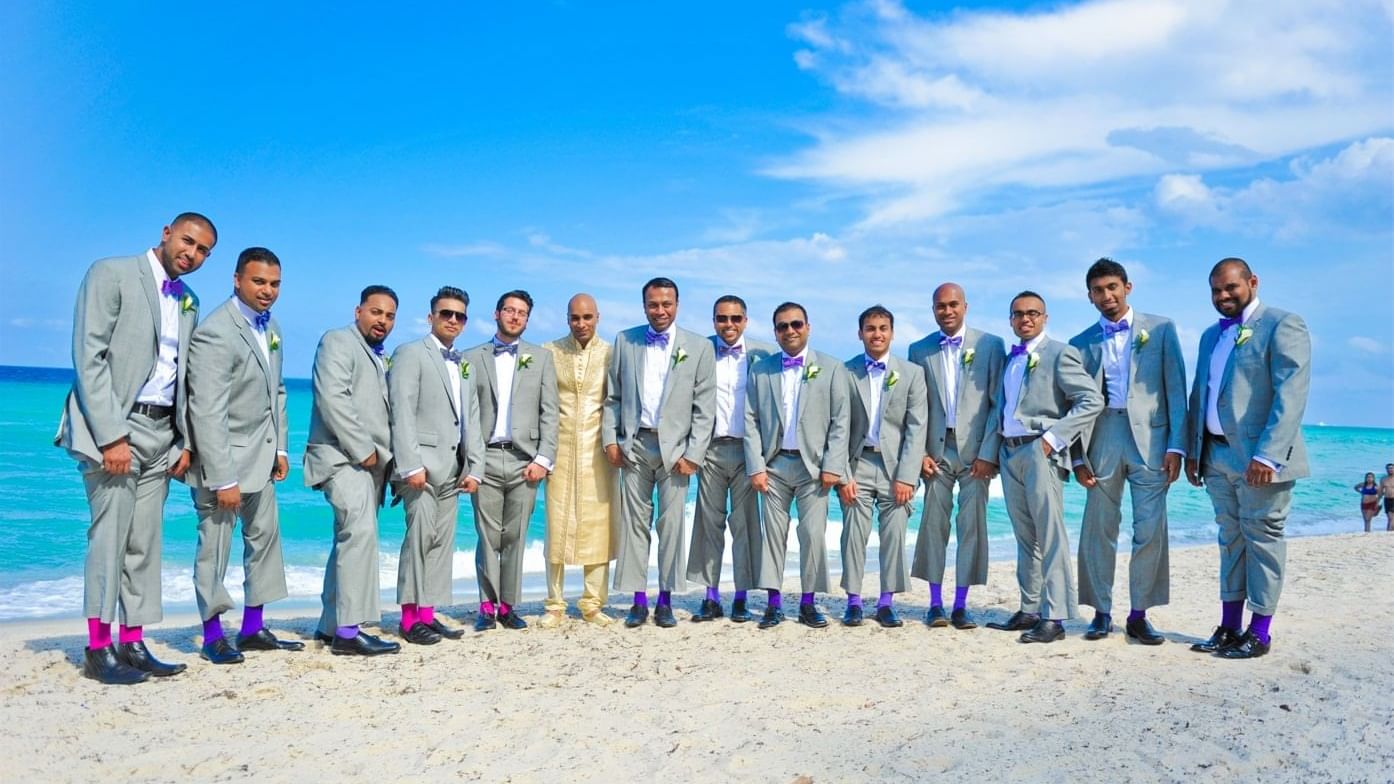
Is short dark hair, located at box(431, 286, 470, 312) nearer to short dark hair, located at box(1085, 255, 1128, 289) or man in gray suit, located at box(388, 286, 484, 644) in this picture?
man in gray suit, located at box(388, 286, 484, 644)

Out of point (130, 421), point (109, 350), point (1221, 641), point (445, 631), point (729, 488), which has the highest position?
point (109, 350)

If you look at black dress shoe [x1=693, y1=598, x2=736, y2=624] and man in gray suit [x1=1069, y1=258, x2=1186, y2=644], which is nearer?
man in gray suit [x1=1069, y1=258, x2=1186, y2=644]

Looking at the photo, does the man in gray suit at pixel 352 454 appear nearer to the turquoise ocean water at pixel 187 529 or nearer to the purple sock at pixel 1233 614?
the turquoise ocean water at pixel 187 529

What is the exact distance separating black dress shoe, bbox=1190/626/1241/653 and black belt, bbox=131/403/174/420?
19.9 ft

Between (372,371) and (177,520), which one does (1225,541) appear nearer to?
(372,371)

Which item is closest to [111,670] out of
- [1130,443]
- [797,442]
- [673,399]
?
[673,399]

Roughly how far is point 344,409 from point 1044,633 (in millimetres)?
4504

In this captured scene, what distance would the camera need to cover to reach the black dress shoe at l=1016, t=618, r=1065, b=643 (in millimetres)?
5891

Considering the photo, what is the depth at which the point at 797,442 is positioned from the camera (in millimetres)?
6332

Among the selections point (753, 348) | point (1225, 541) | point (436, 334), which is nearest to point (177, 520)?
point (436, 334)

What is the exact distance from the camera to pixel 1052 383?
19.4 ft

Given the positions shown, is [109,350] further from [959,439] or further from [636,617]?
[959,439]

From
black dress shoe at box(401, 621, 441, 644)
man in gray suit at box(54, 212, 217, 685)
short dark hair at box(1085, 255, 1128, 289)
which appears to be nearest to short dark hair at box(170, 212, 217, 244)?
man in gray suit at box(54, 212, 217, 685)

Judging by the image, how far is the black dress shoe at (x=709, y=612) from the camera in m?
6.69
